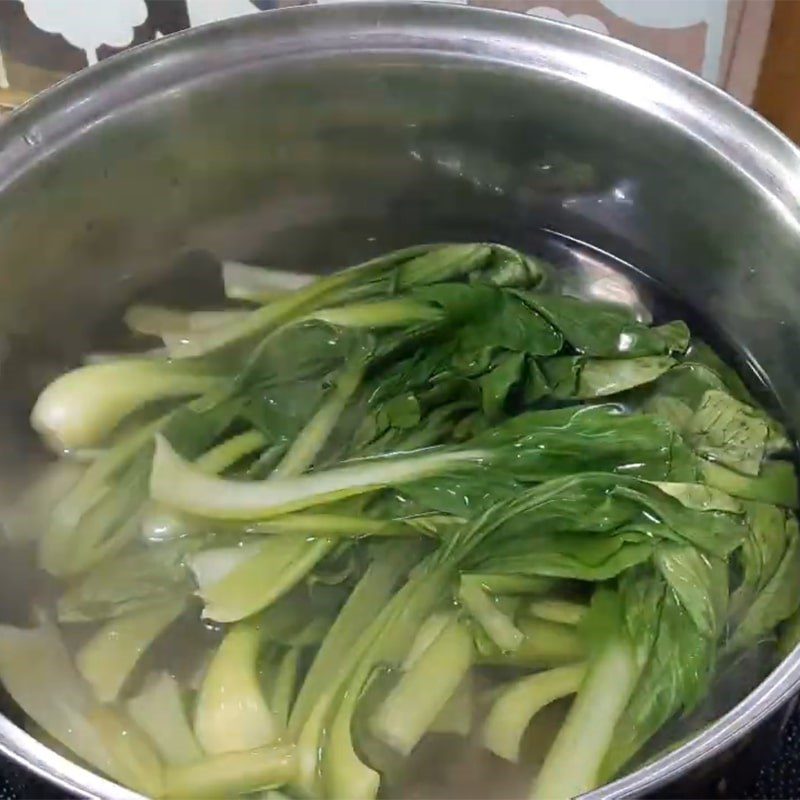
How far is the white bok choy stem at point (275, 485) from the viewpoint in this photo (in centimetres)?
86

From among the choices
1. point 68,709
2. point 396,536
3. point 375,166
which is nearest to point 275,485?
point 396,536

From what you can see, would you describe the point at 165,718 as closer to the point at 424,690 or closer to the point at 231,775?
the point at 231,775

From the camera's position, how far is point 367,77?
985 millimetres

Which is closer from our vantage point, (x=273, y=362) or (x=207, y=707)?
(x=207, y=707)

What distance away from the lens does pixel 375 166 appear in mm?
1096

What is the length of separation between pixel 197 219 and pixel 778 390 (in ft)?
1.95

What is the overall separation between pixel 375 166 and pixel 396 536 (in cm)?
41

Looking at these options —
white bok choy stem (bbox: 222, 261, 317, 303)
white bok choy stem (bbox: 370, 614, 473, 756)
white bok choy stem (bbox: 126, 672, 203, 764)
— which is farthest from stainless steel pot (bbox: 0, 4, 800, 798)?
white bok choy stem (bbox: 370, 614, 473, 756)

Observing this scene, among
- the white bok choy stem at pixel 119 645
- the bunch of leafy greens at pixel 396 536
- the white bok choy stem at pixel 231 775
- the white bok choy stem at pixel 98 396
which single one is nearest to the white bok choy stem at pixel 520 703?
the bunch of leafy greens at pixel 396 536

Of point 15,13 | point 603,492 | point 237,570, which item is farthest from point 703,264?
point 15,13

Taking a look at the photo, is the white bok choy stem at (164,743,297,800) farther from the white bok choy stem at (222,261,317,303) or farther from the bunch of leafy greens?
the white bok choy stem at (222,261,317,303)

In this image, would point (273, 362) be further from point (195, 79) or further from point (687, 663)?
point (687, 663)

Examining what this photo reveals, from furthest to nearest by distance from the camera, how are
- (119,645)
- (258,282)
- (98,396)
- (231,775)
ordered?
→ (258,282), (98,396), (119,645), (231,775)

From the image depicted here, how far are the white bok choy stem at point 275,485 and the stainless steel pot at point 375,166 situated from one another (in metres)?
0.16
